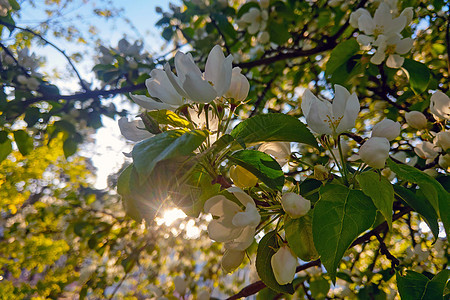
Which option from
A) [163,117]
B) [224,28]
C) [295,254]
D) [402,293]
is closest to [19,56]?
[224,28]

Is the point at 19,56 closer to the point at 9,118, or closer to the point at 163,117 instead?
the point at 9,118

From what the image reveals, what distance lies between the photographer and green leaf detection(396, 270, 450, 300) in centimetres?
53

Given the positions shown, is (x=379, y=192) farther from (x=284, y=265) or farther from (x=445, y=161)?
(x=445, y=161)

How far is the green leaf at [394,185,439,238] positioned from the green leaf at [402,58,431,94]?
62 cm

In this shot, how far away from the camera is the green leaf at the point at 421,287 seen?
53 centimetres

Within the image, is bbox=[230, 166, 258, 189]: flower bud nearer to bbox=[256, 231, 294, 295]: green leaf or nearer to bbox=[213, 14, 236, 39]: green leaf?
bbox=[256, 231, 294, 295]: green leaf

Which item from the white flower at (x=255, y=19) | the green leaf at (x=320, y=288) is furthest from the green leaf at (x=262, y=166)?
the white flower at (x=255, y=19)

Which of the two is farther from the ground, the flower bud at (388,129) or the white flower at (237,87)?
the white flower at (237,87)

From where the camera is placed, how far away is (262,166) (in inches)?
19.6

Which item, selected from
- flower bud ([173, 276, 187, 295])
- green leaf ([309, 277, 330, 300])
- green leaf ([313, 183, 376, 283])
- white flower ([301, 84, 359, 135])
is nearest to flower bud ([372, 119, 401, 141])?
white flower ([301, 84, 359, 135])

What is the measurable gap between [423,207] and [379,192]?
11cm

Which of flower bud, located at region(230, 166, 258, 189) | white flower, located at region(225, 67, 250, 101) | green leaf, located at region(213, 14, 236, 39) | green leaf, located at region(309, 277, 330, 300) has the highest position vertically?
green leaf, located at region(213, 14, 236, 39)

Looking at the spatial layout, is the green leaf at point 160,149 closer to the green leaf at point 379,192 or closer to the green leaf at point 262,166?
the green leaf at point 262,166

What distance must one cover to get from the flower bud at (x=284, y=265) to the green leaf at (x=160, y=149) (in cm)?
26
